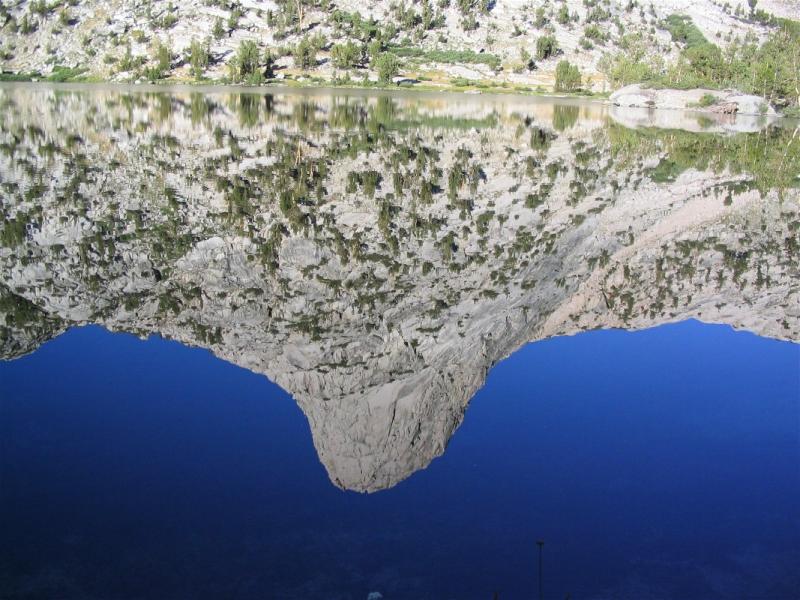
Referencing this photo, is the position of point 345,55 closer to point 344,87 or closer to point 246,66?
point 344,87

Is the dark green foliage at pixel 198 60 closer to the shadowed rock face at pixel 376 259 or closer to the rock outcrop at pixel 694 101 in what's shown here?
the rock outcrop at pixel 694 101

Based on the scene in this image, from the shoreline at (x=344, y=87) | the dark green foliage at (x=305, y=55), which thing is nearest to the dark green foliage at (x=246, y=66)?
the shoreline at (x=344, y=87)

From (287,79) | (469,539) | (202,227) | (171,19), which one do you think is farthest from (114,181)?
(171,19)

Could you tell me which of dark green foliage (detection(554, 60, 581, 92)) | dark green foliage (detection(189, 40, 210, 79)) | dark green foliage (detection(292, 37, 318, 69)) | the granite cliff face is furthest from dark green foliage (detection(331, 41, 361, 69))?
dark green foliage (detection(554, 60, 581, 92))

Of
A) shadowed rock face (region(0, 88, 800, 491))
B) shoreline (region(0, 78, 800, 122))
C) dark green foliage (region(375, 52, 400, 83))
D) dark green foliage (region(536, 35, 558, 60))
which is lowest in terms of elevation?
shoreline (region(0, 78, 800, 122))

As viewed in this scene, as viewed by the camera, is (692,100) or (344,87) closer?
(692,100)

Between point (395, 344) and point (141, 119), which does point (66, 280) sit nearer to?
point (395, 344)

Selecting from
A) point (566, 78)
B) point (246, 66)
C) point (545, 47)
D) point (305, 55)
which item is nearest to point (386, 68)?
point (305, 55)

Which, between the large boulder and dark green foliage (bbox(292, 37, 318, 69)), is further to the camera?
dark green foliage (bbox(292, 37, 318, 69))

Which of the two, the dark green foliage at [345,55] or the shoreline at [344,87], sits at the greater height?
the dark green foliage at [345,55]

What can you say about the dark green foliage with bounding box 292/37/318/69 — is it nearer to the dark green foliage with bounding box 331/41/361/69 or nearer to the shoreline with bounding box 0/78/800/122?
the dark green foliage with bounding box 331/41/361/69
